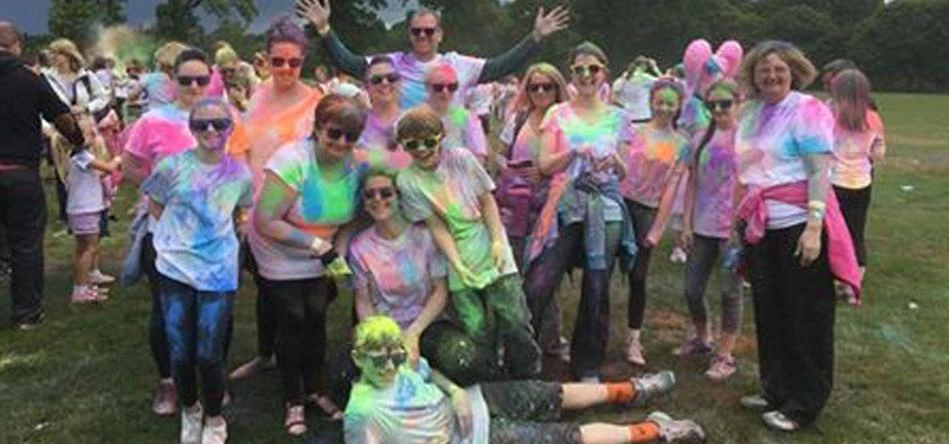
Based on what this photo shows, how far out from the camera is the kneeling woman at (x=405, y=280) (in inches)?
186

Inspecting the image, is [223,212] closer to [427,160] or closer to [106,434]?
[427,160]

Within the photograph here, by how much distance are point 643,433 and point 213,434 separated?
233 cm

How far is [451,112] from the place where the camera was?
18.1 feet

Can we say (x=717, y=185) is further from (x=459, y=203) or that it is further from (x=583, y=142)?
(x=459, y=203)

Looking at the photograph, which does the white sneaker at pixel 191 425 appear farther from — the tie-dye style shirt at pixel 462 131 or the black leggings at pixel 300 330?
the tie-dye style shirt at pixel 462 131

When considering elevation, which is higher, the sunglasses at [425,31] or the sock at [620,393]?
the sunglasses at [425,31]

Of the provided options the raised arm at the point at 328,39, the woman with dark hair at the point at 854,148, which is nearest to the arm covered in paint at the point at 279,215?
the raised arm at the point at 328,39

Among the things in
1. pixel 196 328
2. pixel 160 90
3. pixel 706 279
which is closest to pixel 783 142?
pixel 706 279

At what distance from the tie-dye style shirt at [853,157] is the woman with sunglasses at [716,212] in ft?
7.79

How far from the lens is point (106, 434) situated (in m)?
5.18

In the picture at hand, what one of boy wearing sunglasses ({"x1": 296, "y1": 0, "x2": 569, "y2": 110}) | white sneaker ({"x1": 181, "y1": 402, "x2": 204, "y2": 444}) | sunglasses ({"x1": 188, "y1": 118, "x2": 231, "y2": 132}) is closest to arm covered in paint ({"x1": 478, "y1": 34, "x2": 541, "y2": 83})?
boy wearing sunglasses ({"x1": 296, "y1": 0, "x2": 569, "y2": 110})

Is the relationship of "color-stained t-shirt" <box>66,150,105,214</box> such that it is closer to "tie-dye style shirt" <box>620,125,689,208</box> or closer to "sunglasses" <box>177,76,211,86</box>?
"sunglasses" <box>177,76,211,86</box>

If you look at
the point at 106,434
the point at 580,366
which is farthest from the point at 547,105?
the point at 106,434

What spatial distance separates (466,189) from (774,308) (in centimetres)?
196
